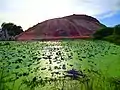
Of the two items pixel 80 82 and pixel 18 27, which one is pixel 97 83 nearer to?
pixel 80 82

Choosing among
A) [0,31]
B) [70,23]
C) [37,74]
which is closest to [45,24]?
[70,23]

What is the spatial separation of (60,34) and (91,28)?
6830 millimetres

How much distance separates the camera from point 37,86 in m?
4.82

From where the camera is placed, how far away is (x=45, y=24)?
42188 mm

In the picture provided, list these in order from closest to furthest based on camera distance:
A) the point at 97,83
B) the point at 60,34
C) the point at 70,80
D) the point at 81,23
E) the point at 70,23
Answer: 1. the point at 97,83
2. the point at 70,80
3. the point at 60,34
4. the point at 70,23
5. the point at 81,23

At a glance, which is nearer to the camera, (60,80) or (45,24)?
(60,80)

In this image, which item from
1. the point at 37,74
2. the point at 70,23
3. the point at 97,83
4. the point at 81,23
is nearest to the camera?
the point at 97,83

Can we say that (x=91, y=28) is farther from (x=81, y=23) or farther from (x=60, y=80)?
(x=60, y=80)

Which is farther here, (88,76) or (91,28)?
(91,28)

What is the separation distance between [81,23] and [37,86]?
40.6 metres

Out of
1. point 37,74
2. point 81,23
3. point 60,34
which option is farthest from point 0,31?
point 37,74

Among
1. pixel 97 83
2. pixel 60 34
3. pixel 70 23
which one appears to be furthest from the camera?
pixel 70 23

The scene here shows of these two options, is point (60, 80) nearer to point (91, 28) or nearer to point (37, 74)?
point (37, 74)

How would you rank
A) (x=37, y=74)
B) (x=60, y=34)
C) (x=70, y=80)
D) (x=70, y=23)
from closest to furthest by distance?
(x=70, y=80) → (x=37, y=74) → (x=60, y=34) → (x=70, y=23)
